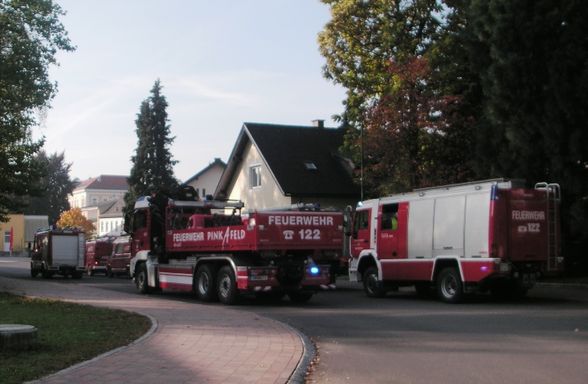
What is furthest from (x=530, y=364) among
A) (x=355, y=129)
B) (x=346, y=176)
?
(x=346, y=176)

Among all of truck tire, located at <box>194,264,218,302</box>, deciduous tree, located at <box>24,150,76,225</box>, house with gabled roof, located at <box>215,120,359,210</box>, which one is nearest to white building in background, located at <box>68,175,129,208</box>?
deciduous tree, located at <box>24,150,76,225</box>

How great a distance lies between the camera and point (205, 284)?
19.6m

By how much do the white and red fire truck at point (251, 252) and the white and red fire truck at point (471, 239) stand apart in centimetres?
261

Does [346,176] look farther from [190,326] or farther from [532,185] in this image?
[190,326]

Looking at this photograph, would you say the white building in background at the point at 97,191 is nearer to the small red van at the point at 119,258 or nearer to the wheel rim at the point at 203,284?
the small red van at the point at 119,258

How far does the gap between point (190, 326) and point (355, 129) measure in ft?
75.8

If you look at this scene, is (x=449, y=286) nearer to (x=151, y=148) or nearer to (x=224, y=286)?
(x=224, y=286)

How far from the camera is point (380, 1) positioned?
34125 millimetres

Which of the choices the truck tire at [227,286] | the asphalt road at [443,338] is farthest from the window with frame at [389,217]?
the truck tire at [227,286]

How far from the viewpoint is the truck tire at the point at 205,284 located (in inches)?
755

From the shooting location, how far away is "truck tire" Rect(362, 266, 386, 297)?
827 inches

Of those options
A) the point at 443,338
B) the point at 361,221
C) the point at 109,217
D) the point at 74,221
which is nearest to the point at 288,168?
the point at 361,221

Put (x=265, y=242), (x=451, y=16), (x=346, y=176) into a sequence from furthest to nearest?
(x=346, y=176) < (x=451, y=16) < (x=265, y=242)

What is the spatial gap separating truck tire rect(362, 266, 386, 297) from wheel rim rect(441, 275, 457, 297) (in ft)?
7.84
